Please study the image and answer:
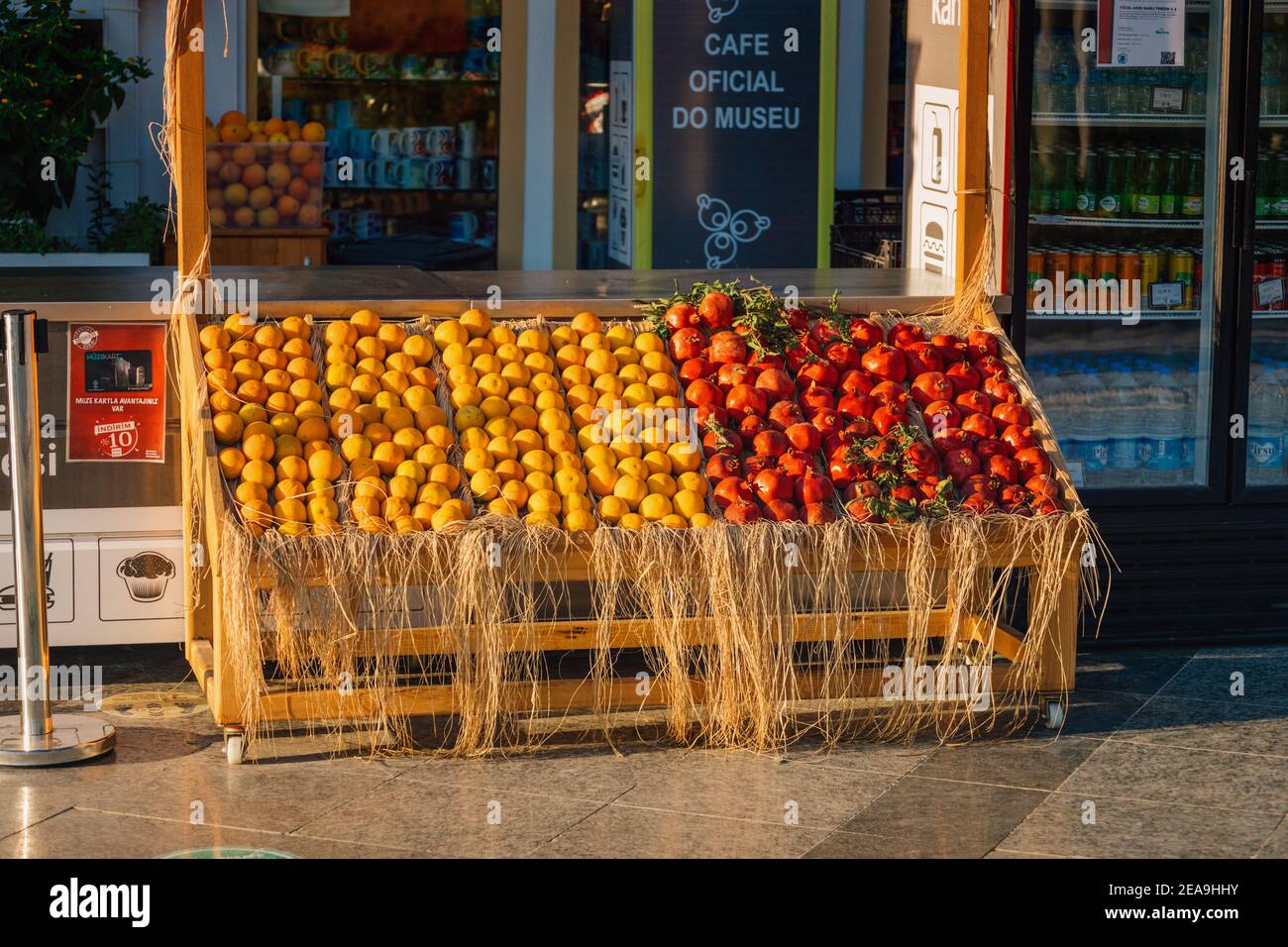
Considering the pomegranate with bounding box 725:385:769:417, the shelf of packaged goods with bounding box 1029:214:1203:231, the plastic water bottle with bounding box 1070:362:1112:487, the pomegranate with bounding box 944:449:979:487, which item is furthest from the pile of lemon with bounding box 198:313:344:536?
the plastic water bottle with bounding box 1070:362:1112:487

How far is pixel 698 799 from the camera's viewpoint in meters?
5.12

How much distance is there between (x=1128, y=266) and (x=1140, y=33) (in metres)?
0.92

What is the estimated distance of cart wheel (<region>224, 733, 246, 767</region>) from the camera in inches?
211

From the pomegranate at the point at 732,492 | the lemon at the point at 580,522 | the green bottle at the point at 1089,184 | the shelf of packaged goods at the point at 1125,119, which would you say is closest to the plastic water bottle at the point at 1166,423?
the green bottle at the point at 1089,184

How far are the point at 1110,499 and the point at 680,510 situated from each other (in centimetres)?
201

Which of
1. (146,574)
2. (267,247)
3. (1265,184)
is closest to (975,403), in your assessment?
(1265,184)

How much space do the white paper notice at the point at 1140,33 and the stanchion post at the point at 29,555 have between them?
4.02 metres

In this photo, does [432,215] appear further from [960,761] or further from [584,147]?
[960,761]

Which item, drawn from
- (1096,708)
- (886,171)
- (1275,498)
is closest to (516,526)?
(1096,708)

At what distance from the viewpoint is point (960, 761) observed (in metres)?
5.51

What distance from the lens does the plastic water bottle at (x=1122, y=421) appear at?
7210mm

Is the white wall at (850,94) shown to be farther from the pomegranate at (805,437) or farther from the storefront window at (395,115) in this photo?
the pomegranate at (805,437)

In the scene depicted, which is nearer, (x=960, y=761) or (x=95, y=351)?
(x=960, y=761)

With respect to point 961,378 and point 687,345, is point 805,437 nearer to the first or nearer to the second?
point 687,345
